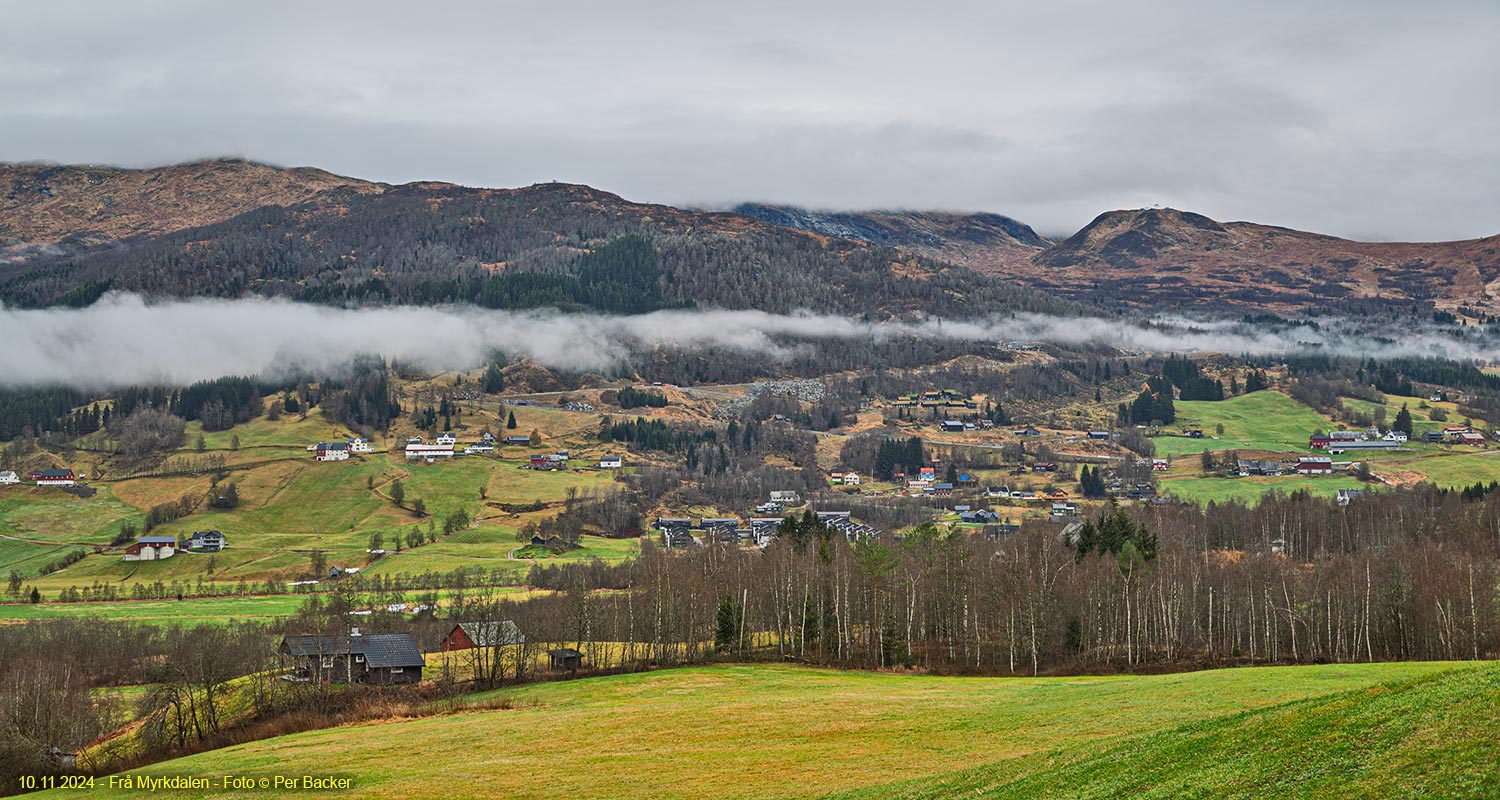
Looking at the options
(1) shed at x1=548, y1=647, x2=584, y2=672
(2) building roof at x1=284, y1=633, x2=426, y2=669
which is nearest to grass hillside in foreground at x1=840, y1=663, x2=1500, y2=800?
(1) shed at x1=548, y1=647, x2=584, y2=672

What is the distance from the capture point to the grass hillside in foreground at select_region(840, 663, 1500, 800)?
28000 millimetres

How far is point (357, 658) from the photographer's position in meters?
102

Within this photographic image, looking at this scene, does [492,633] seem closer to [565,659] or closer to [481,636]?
[481,636]

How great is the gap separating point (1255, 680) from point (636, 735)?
32.8 meters

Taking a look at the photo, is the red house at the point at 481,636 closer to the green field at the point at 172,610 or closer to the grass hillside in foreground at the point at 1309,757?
the green field at the point at 172,610

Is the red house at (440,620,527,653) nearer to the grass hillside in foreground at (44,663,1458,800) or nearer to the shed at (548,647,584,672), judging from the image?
the shed at (548,647,584,672)

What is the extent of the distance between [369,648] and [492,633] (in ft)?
41.6

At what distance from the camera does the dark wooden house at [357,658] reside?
324 feet

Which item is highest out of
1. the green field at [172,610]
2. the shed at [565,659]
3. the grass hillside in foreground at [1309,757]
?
the grass hillside in foreground at [1309,757]

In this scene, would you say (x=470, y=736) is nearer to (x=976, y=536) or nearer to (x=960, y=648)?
(x=960, y=648)

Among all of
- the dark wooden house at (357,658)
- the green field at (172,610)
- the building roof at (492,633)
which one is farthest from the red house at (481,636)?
the green field at (172,610)

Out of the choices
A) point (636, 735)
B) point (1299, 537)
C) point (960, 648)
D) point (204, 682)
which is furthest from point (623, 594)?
point (1299, 537)

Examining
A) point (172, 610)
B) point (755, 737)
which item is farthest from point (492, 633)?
point (172, 610)

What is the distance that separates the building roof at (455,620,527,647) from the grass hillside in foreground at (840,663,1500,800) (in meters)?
63.2
